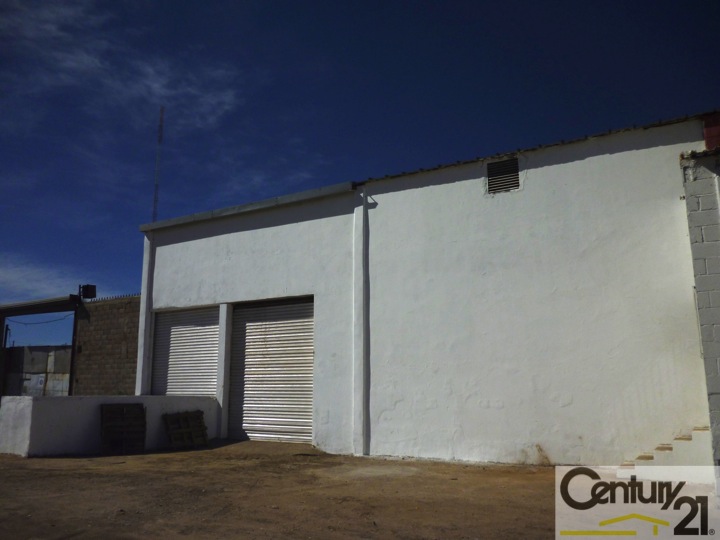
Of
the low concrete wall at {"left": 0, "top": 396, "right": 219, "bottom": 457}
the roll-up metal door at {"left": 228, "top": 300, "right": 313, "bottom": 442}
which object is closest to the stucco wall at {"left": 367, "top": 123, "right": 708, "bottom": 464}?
the roll-up metal door at {"left": 228, "top": 300, "right": 313, "bottom": 442}

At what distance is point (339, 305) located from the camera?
1288 cm

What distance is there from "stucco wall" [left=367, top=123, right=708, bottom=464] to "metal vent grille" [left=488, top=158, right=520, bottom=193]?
7.6 inches

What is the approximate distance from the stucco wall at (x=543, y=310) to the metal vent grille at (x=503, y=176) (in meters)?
0.19

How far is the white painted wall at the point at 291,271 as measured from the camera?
499 inches

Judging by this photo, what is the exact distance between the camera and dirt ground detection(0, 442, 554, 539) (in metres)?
5.97

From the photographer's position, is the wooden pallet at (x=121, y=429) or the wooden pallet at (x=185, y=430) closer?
the wooden pallet at (x=121, y=429)

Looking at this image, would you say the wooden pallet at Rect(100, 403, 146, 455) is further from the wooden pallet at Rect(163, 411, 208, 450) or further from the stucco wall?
the stucco wall

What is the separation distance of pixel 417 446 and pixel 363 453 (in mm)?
1229

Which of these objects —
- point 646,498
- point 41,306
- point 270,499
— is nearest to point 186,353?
point 41,306

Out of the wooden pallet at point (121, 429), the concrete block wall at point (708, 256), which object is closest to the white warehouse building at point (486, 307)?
the concrete block wall at point (708, 256)

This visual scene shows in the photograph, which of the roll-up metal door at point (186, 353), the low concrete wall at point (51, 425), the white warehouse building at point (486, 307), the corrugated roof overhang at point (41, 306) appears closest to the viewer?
the white warehouse building at point (486, 307)

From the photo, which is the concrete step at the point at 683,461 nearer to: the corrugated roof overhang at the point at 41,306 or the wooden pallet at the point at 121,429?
the wooden pallet at the point at 121,429

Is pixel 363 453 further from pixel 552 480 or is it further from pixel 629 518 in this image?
pixel 629 518

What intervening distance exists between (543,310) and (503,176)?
279 cm
